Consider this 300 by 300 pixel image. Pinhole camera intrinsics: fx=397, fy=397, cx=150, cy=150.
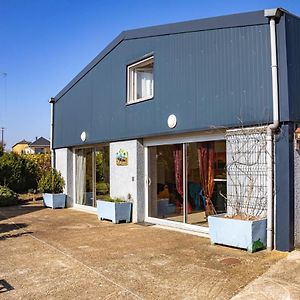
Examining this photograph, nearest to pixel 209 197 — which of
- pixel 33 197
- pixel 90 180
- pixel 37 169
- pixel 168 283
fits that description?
pixel 168 283

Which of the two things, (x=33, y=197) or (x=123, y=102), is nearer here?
(x=123, y=102)

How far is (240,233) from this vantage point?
25.7ft

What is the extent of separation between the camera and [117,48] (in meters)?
12.8

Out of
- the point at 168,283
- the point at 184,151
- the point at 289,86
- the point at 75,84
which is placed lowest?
the point at 168,283

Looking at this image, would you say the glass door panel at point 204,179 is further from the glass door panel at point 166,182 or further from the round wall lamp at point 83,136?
the round wall lamp at point 83,136

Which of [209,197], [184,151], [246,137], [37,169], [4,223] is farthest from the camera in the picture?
[37,169]

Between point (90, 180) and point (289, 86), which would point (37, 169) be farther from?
point (289, 86)

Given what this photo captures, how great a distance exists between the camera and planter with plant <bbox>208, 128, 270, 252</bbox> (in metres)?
7.76

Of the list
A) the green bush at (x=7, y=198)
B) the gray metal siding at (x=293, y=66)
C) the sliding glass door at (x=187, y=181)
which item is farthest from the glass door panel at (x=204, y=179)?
the green bush at (x=7, y=198)

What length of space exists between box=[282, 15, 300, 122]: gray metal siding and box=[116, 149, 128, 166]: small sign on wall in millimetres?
5853

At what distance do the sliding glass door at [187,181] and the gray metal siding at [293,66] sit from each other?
1.92m

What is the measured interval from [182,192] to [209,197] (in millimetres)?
997

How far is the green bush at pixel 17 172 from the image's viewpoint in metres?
22.0

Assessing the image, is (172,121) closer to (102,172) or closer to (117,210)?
(117,210)
